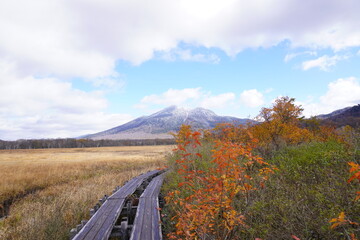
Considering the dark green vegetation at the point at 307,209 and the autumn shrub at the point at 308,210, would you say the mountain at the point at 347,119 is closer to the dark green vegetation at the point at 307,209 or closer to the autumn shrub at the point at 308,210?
the dark green vegetation at the point at 307,209

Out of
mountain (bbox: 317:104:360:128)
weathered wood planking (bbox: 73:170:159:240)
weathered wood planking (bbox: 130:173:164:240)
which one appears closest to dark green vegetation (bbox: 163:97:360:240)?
weathered wood planking (bbox: 130:173:164:240)

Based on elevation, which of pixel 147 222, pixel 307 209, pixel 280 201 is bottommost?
pixel 147 222

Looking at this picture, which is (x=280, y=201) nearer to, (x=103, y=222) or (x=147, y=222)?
(x=147, y=222)

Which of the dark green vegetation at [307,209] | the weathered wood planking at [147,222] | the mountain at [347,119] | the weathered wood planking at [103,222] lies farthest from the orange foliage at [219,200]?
the mountain at [347,119]

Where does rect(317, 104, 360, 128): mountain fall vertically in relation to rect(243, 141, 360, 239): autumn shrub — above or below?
above

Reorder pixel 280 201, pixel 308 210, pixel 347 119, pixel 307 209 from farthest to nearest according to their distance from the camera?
pixel 347 119, pixel 280 201, pixel 307 209, pixel 308 210

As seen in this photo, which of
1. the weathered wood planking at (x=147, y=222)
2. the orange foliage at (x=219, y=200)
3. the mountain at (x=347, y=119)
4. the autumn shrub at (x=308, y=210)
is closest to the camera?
the autumn shrub at (x=308, y=210)

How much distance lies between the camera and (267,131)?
494 inches

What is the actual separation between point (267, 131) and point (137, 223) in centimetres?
964

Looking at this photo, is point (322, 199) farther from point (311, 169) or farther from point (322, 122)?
point (322, 122)

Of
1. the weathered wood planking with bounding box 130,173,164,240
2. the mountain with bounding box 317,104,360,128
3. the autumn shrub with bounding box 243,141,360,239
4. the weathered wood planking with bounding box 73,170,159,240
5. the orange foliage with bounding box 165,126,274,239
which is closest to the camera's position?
the autumn shrub with bounding box 243,141,360,239

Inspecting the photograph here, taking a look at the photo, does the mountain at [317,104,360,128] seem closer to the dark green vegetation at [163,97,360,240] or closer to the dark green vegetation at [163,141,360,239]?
the dark green vegetation at [163,97,360,240]

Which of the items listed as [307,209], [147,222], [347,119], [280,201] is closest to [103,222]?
[147,222]

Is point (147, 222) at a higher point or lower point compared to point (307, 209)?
lower
